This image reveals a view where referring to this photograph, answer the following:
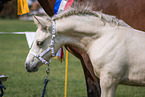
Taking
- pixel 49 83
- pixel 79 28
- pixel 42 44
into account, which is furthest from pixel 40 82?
pixel 79 28

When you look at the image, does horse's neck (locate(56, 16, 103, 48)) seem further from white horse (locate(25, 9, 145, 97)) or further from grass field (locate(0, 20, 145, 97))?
grass field (locate(0, 20, 145, 97))

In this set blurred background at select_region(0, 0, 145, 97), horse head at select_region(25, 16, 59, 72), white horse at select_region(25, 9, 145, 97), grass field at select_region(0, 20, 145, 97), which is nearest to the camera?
white horse at select_region(25, 9, 145, 97)

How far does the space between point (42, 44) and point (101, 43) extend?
670mm

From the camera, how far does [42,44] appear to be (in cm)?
294

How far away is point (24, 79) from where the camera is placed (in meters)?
7.91

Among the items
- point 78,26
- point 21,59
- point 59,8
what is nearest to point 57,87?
point 59,8

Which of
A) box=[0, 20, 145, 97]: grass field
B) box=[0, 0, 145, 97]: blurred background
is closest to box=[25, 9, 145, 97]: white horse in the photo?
box=[0, 0, 145, 97]: blurred background

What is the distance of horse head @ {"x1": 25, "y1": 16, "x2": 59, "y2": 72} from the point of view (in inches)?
115

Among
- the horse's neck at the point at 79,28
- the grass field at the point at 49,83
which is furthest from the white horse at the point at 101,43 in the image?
the grass field at the point at 49,83

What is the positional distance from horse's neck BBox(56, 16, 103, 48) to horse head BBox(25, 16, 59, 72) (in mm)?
102

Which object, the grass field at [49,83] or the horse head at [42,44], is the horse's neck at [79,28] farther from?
the grass field at [49,83]

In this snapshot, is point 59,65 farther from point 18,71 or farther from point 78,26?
point 78,26

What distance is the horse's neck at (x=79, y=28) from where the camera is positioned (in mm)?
2926

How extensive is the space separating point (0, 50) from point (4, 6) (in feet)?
31.6
